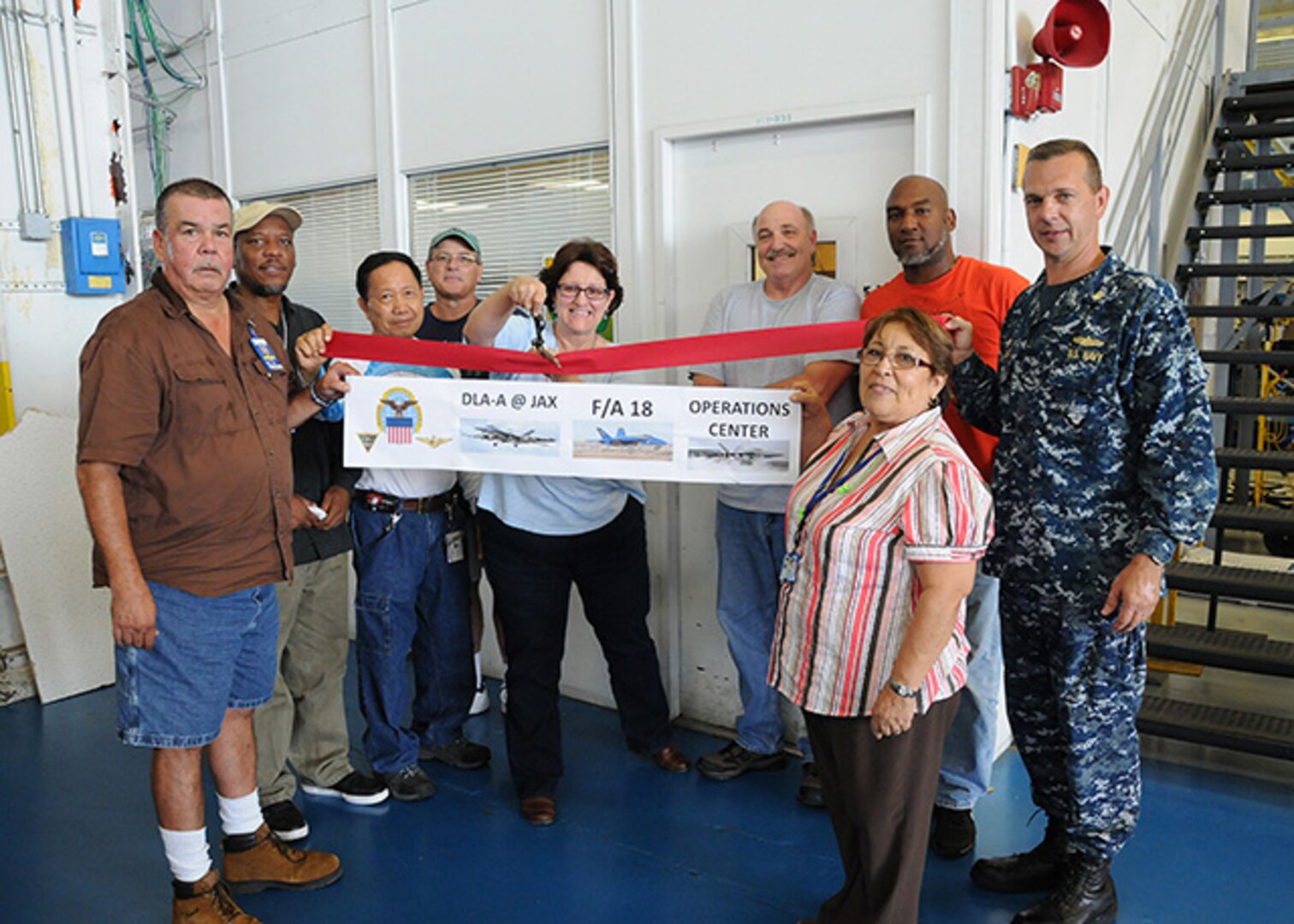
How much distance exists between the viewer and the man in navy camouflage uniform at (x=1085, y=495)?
222cm

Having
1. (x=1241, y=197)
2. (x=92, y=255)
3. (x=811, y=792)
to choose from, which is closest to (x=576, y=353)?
(x=811, y=792)

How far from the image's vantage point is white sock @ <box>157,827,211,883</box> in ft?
8.10

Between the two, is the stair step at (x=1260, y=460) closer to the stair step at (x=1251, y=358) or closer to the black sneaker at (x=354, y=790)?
the stair step at (x=1251, y=358)

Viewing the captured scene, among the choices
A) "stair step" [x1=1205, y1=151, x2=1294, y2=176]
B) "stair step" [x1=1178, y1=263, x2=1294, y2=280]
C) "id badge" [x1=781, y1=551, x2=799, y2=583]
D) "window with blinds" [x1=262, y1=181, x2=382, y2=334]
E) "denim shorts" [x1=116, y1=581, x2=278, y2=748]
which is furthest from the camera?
"stair step" [x1=1205, y1=151, x2=1294, y2=176]

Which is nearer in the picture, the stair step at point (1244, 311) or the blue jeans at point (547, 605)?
the blue jeans at point (547, 605)

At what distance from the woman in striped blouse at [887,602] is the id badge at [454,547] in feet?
4.85

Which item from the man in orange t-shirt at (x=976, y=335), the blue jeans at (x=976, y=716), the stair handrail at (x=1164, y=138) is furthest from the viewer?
the stair handrail at (x=1164, y=138)

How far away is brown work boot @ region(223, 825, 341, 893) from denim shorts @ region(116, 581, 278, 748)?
1.50 ft

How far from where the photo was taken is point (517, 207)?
426cm

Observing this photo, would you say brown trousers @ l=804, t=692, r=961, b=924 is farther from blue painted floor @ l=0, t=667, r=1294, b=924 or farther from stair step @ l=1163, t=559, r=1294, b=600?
stair step @ l=1163, t=559, r=1294, b=600

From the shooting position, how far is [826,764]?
225cm

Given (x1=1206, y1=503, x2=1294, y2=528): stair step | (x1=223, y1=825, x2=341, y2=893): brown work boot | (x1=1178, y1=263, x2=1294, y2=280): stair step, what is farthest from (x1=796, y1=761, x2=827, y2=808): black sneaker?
(x1=1178, y1=263, x2=1294, y2=280): stair step

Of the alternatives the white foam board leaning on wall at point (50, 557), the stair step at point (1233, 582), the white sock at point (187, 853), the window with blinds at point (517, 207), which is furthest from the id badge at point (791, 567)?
the white foam board leaning on wall at point (50, 557)

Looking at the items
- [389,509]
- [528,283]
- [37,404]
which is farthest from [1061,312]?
[37,404]
